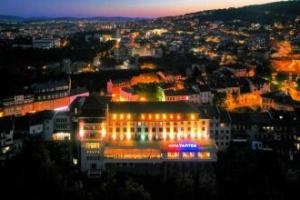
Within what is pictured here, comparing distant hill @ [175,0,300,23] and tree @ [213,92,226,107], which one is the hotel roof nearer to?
tree @ [213,92,226,107]

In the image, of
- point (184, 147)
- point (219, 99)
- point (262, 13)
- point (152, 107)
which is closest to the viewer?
point (184, 147)

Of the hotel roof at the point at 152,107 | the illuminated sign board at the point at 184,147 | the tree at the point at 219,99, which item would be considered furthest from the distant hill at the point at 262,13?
the illuminated sign board at the point at 184,147

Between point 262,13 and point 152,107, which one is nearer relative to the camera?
point 152,107

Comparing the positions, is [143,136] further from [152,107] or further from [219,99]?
[219,99]

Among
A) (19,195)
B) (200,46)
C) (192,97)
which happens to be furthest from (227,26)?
(19,195)

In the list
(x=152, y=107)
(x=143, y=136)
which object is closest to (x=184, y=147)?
(x=143, y=136)

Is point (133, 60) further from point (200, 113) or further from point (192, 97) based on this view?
point (200, 113)

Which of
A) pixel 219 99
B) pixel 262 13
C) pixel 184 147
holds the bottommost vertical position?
pixel 219 99
